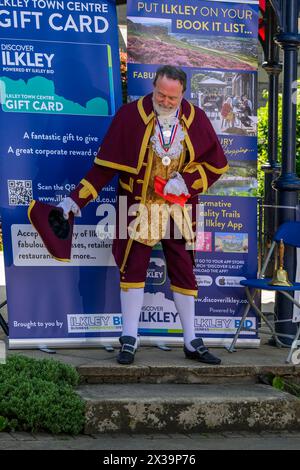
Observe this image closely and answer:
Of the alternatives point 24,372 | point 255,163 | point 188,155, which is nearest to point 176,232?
point 188,155

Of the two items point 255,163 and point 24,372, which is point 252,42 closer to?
point 255,163

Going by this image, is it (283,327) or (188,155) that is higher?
(188,155)

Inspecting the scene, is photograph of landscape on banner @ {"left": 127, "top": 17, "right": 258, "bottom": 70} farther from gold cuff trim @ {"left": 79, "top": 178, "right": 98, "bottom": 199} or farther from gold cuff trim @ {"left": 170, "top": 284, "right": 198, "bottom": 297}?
gold cuff trim @ {"left": 170, "top": 284, "right": 198, "bottom": 297}

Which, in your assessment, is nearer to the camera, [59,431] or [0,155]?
[59,431]

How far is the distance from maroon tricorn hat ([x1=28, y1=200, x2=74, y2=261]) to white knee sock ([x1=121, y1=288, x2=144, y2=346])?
472 mm

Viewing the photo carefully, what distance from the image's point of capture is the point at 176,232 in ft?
21.6

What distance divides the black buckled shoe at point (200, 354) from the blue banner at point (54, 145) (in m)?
0.71

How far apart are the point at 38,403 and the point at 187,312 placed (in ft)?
4.95

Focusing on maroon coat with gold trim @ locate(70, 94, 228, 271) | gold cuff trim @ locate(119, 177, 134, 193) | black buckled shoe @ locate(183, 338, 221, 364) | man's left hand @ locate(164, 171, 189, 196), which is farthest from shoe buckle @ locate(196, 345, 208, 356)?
gold cuff trim @ locate(119, 177, 134, 193)

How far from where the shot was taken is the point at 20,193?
22.3ft

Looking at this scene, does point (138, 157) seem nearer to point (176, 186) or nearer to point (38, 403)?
point (176, 186)

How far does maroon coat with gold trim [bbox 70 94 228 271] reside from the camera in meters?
6.43

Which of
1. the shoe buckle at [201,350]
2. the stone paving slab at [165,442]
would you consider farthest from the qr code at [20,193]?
the stone paving slab at [165,442]

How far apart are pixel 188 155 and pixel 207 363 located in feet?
4.61
